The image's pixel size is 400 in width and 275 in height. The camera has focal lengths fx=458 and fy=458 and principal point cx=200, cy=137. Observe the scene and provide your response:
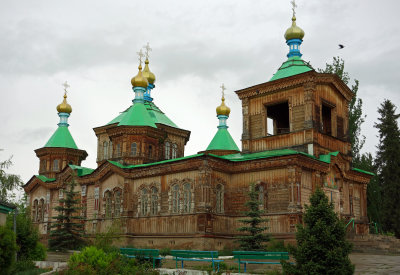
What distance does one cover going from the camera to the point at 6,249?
1163 cm

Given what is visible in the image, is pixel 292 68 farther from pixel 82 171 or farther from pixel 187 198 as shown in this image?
pixel 82 171

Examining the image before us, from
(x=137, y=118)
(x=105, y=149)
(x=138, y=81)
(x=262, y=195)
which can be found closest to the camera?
(x=262, y=195)

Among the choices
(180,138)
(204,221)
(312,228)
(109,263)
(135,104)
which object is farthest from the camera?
(180,138)

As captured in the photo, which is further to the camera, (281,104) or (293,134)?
(281,104)

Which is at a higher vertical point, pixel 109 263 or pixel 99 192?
pixel 99 192

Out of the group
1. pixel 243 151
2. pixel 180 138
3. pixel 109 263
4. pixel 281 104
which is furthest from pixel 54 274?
pixel 180 138

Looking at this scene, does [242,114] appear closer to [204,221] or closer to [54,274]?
[204,221]

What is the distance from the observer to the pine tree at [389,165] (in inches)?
1232

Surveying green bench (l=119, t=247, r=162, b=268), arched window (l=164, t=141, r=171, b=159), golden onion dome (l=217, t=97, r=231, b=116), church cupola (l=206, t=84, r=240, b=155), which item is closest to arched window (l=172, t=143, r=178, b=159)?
arched window (l=164, t=141, r=171, b=159)

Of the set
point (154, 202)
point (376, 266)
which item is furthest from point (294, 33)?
point (376, 266)

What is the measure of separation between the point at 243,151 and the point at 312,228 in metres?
13.4

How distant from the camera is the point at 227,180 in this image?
2288 centimetres

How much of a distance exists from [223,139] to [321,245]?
21097 mm

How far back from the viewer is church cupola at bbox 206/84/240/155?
31.6m
